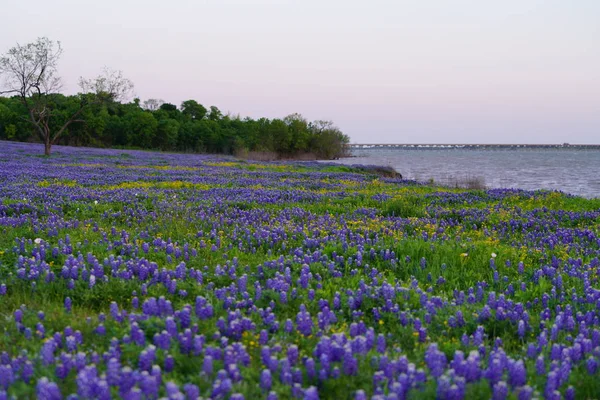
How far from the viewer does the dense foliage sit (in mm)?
73625

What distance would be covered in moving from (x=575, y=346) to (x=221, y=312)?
9.19 ft

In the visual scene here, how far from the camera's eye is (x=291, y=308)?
4.64m

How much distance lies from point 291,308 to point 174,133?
266ft

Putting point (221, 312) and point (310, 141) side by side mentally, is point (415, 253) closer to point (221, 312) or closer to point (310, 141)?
point (221, 312)

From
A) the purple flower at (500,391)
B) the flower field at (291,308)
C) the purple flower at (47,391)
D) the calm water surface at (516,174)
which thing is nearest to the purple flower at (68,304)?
the flower field at (291,308)

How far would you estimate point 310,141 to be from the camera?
262 ft

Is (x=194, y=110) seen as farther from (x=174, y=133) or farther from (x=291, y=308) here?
(x=291, y=308)

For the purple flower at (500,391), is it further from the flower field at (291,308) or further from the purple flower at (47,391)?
the purple flower at (47,391)

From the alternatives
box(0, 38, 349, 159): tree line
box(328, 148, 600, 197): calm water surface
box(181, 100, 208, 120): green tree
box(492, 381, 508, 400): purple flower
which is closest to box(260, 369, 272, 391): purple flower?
box(492, 381, 508, 400): purple flower

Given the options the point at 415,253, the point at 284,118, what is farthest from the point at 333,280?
the point at 284,118

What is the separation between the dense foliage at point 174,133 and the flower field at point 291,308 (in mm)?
61273

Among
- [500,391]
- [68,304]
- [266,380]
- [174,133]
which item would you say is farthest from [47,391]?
[174,133]

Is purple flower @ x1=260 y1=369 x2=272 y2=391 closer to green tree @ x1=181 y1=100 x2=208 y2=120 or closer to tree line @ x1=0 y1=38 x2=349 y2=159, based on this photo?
tree line @ x1=0 y1=38 x2=349 y2=159

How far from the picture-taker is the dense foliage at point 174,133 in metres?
73.6
